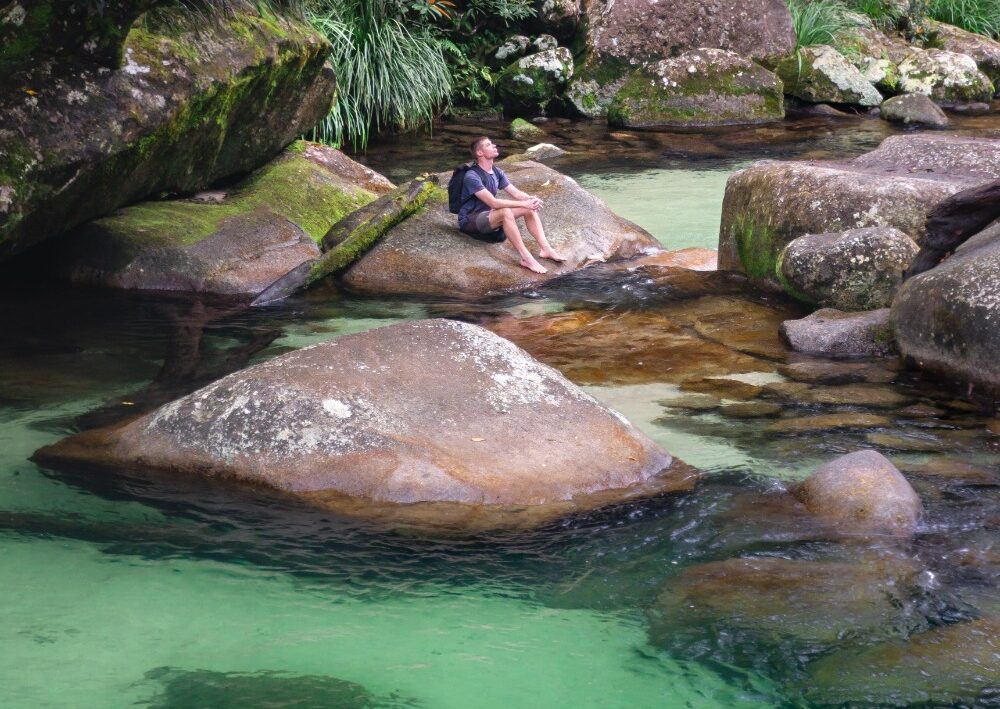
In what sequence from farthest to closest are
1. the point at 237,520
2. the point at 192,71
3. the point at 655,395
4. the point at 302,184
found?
the point at 302,184 < the point at 192,71 < the point at 655,395 < the point at 237,520

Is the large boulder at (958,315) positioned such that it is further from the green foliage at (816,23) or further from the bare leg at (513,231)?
the green foliage at (816,23)

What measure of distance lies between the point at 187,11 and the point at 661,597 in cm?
572

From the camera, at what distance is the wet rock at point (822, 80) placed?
624 inches

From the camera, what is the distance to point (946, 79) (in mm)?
16406

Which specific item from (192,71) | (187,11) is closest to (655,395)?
(192,71)

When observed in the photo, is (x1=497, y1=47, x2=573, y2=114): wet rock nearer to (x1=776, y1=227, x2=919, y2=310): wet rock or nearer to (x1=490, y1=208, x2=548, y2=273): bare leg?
(x1=490, y1=208, x2=548, y2=273): bare leg

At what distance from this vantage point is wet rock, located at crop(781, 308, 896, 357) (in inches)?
248

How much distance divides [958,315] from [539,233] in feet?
11.7

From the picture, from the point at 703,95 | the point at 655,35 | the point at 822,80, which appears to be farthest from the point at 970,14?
the point at 703,95

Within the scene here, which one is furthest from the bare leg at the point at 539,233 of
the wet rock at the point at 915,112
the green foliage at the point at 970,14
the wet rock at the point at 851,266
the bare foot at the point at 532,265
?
the green foliage at the point at 970,14

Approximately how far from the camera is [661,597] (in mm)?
3727

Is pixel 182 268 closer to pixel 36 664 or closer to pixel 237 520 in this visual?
pixel 237 520

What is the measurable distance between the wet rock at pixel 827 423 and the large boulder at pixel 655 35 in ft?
36.1

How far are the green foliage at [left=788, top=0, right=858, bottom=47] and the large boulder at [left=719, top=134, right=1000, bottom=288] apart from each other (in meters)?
9.24
